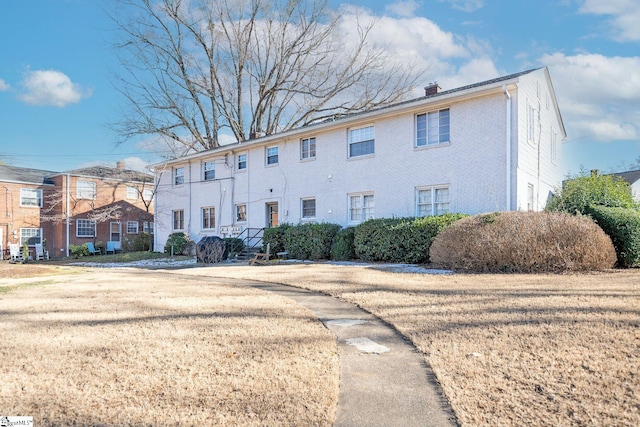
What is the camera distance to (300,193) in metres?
18.2

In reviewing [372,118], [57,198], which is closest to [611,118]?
[372,118]

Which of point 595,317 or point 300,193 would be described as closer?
point 595,317

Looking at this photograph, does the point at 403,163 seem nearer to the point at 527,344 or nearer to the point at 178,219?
the point at 527,344

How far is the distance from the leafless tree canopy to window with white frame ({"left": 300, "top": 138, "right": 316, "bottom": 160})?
12.7 m

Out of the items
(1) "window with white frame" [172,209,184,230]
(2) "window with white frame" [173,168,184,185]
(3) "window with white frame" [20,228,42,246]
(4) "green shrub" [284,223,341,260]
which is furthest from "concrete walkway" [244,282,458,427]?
(3) "window with white frame" [20,228,42,246]

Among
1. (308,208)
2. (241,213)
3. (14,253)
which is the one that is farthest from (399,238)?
(14,253)

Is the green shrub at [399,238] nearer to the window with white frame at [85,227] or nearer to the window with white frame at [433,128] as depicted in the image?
the window with white frame at [433,128]

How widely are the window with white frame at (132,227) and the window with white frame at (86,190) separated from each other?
311cm

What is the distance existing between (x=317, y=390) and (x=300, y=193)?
609 inches

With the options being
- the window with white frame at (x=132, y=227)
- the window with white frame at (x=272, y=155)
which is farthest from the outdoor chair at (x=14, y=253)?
the window with white frame at (x=272, y=155)

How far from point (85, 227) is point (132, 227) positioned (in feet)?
10.4

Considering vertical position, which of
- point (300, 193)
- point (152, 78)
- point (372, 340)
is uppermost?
point (152, 78)

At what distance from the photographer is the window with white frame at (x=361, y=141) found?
1620 cm

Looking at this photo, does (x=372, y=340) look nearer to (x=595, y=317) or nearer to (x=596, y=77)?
(x=595, y=317)
